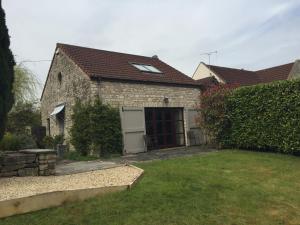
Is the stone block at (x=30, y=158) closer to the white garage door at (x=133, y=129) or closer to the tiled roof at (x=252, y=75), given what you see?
the white garage door at (x=133, y=129)

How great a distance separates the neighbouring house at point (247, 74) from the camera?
26684 mm

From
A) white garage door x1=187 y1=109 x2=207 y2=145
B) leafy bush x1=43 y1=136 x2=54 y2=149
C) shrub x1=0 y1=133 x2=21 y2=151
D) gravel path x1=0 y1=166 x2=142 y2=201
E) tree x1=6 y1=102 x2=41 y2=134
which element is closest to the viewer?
gravel path x1=0 y1=166 x2=142 y2=201

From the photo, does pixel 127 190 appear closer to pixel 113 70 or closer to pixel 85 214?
pixel 85 214

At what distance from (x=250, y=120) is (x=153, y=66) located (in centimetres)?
794

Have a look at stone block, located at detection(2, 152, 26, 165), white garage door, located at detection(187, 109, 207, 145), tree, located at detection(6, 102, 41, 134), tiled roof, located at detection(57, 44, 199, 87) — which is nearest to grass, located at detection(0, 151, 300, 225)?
stone block, located at detection(2, 152, 26, 165)

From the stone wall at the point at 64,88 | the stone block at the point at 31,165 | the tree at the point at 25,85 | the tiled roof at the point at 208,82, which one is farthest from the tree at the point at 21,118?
the stone block at the point at 31,165

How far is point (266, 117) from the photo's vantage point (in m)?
13.7

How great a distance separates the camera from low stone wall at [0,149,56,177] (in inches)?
348

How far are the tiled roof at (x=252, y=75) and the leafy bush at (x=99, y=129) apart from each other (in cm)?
1324

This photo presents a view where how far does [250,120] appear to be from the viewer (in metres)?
14.4

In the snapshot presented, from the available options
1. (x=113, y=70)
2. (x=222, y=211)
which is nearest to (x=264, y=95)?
(x=113, y=70)

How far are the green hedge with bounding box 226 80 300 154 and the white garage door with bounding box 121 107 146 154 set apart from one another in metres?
4.02

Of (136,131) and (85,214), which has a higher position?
(136,131)

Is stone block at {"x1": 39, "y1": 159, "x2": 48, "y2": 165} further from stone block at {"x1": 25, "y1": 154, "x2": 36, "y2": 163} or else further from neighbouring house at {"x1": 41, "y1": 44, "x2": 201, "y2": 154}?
neighbouring house at {"x1": 41, "y1": 44, "x2": 201, "y2": 154}
